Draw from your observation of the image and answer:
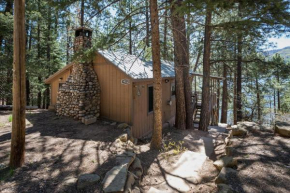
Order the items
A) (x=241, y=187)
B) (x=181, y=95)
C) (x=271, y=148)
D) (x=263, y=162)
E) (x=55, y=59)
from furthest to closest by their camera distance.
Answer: (x=55, y=59) → (x=181, y=95) → (x=271, y=148) → (x=263, y=162) → (x=241, y=187)

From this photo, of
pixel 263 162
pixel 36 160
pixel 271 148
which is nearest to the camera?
pixel 263 162

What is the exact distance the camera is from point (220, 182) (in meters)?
3.21

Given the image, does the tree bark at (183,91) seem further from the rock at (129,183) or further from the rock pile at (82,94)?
the rock at (129,183)

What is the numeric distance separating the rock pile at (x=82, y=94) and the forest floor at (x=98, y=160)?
0.99 metres

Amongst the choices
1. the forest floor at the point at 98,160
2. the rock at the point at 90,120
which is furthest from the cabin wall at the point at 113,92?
the forest floor at the point at 98,160

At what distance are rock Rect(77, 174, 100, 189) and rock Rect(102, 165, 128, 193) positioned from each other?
0.19 meters

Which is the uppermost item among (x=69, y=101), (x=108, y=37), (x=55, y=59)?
(x=55, y=59)

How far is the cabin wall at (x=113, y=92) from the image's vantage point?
7.35 metres

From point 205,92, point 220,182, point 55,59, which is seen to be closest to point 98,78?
point 205,92

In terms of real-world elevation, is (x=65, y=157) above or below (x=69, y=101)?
below

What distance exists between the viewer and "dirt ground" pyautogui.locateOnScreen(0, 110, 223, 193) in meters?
3.26

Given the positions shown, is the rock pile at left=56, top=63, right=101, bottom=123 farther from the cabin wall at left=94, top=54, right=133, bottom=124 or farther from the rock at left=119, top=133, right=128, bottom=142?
the rock at left=119, top=133, right=128, bottom=142

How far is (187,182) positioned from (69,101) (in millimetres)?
6592

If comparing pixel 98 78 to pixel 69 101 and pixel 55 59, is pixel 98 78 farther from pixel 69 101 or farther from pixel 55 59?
pixel 55 59
